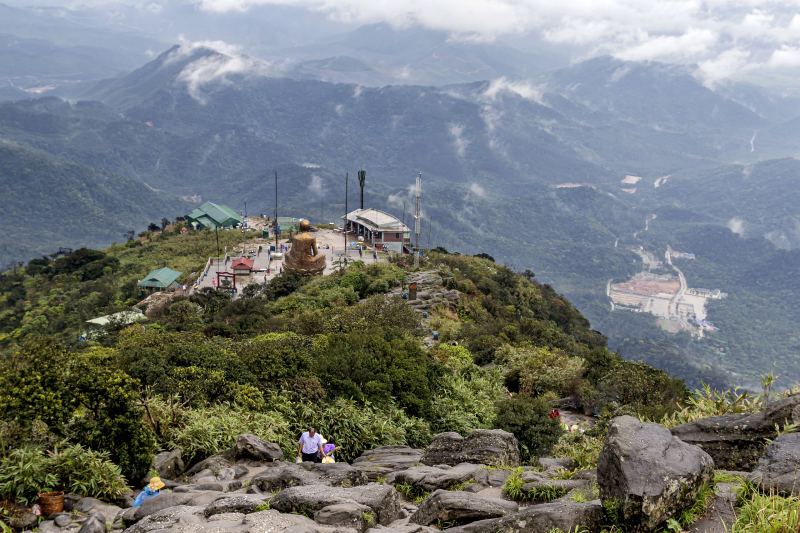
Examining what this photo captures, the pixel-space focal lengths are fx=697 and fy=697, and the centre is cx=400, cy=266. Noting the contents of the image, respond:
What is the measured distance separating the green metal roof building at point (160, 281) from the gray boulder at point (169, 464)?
4381cm

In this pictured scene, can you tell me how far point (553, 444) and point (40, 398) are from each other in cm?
1276

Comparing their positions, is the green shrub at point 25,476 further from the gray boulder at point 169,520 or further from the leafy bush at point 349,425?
the leafy bush at point 349,425

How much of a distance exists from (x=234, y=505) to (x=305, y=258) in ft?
137

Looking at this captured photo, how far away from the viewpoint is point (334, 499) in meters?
10.8

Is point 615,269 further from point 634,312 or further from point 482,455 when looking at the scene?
point 482,455

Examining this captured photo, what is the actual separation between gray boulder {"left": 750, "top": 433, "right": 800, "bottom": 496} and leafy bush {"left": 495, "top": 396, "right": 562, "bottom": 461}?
9.09 meters

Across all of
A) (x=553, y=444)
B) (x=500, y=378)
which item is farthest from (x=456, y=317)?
(x=553, y=444)

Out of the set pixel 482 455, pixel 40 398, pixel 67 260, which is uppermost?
pixel 40 398

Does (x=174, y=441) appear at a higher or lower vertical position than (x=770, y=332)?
higher

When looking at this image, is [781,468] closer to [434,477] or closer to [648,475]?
[648,475]

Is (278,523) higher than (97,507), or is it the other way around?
(278,523)

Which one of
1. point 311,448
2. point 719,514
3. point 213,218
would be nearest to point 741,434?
point 719,514

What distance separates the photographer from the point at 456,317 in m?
39.7

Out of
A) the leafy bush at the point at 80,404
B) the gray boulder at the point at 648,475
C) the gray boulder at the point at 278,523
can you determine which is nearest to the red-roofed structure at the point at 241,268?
the leafy bush at the point at 80,404
